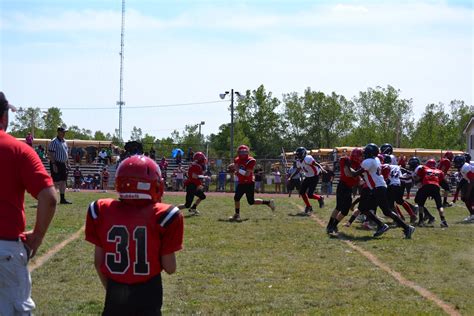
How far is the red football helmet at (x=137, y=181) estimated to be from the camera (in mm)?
4488

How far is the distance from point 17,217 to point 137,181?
2.90 ft

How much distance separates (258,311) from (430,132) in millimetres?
80725

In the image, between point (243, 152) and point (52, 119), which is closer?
point (243, 152)

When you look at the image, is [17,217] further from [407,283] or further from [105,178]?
[105,178]

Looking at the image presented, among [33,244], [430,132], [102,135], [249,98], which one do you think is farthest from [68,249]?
[102,135]

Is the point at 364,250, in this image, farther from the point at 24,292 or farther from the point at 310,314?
the point at 24,292

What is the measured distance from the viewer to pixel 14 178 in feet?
15.4

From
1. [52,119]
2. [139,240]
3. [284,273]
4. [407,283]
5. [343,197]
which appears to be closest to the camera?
[139,240]

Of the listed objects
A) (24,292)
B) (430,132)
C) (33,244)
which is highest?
(430,132)

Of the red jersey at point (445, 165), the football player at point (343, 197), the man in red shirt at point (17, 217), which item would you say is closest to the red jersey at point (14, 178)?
the man in red shirt at point (17, 217)

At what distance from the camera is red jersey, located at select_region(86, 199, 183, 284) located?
4.46 meters

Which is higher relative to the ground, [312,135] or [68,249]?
[312,135]

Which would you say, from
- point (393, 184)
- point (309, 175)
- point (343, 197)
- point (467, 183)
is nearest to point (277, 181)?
point (309, 175)

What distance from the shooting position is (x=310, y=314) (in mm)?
7160
